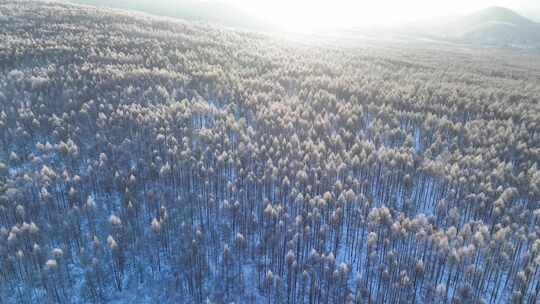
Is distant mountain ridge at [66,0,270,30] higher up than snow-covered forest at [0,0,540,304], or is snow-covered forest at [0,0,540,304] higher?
distant mountain ridge at [66,0,270,30]

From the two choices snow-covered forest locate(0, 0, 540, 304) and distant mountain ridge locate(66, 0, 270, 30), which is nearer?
snow-covered forest locate(0, 0, 540, 304)

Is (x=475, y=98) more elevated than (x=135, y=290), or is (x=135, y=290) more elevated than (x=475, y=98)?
(x=475, y=98)

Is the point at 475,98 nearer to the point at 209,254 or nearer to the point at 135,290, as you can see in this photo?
the point at 209,254

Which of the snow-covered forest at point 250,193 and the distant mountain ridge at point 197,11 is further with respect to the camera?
the distant mountain ridge at point 197,11

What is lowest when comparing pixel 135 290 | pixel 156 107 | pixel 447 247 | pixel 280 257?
pixel 135 290

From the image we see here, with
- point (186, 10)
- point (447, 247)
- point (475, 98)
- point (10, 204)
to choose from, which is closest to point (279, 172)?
point (447, 247)

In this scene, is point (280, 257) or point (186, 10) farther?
point (186, 10)

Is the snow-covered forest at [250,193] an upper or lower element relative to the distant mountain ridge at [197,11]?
lower

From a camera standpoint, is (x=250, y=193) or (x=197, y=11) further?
(x=197, y=11)
